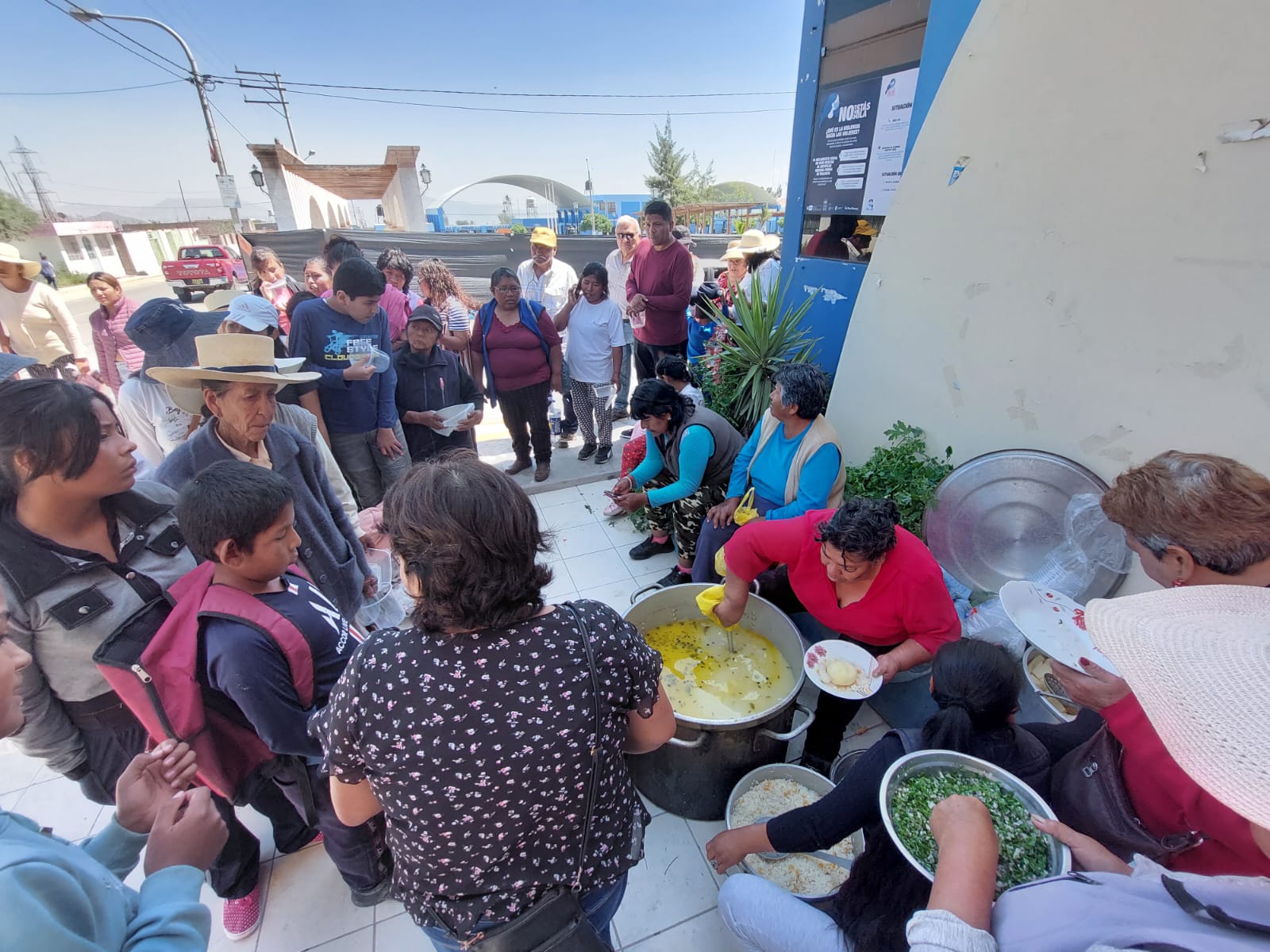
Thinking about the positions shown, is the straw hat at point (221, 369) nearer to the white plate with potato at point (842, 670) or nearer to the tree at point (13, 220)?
the white plate with potato at point (842, 670)

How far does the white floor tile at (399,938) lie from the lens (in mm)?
1779

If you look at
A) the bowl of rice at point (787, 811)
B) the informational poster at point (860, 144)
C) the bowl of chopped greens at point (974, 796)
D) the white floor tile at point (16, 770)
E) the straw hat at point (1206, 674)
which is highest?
the informational poster at point (860, 144)

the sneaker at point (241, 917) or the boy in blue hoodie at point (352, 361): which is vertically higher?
the boy in blue hoodie at point (352, 361)

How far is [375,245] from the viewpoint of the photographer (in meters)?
9.23

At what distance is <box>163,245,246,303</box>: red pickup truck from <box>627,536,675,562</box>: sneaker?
1592 centimetres

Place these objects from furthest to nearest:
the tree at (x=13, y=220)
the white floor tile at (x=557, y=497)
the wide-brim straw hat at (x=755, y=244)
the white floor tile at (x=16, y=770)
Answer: the tree at (x=13, y=220), the wide-brim straw hat at (x=755, y=244), the white floor tile at (x=557, y=497), the white floor tile at (x=16, y=770)

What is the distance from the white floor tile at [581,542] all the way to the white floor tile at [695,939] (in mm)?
2224

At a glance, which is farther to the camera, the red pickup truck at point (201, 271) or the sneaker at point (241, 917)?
the red pickup truck at point (201, 271)

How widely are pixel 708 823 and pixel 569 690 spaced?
5.23 feet

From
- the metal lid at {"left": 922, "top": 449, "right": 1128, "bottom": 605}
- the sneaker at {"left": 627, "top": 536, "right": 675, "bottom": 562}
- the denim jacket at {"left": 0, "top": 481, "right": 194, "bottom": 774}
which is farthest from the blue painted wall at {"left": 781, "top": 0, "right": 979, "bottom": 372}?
the denim jacket at {"left": 0, "top": 481, "right": 194, "bottom": 774}

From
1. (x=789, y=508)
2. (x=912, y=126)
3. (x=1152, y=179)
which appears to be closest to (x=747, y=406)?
(x=789, y=508)

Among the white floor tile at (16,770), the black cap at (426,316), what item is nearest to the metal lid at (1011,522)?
the black cap at (426,316)

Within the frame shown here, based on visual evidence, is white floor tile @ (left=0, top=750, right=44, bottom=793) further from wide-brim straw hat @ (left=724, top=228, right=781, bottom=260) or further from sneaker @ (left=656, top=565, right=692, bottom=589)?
wide-brim straw hat @ (left=724, top=228, right=781, bottom=260)

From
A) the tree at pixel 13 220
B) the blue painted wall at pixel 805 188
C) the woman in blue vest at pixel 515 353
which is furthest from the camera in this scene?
the tree at pixel 13 220
